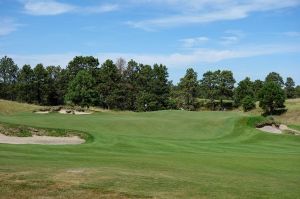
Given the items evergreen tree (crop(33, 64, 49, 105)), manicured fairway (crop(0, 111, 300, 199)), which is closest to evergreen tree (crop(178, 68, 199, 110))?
evergreen tree (crop(33, 64, 49, 105))

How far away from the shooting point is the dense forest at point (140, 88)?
115562 mm

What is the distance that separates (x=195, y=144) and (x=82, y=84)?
6972cm

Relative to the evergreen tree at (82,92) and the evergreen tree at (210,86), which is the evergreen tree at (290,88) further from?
the evergreen tree at (82,92)

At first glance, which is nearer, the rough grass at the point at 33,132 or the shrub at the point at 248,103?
the rough grass at the point at 33,132

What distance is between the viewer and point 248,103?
373 feet

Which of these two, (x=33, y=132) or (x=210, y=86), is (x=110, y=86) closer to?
(x=210, y=86)

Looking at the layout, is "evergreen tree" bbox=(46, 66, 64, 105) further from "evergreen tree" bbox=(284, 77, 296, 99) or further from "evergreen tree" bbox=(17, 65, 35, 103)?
"evergreen tree" bbox=(284, 77, 296, 99)

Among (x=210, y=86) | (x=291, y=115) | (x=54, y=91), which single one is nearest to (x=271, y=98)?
(x=291, y=115)

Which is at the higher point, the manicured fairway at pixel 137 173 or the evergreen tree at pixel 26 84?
the evergreen tree at pixel 26 84

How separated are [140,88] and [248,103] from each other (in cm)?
3072

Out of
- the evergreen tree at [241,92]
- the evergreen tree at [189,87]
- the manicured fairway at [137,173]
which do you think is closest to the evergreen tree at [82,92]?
the evergreen tree at [189,87]

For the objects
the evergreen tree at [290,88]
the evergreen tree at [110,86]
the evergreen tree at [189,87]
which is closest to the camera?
the evergreen tree at [110,86]

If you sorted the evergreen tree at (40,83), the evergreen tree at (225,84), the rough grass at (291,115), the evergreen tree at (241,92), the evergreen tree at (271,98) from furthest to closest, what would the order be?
the evergreen tree at (225,84), the evergreen tree at (241,92), the evergreen tree at (40,83), the evergreen tree at (271,98), the rough grass at (291,115)

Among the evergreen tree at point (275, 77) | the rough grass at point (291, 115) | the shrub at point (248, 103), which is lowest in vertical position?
the rough grass at point (291, 115)
